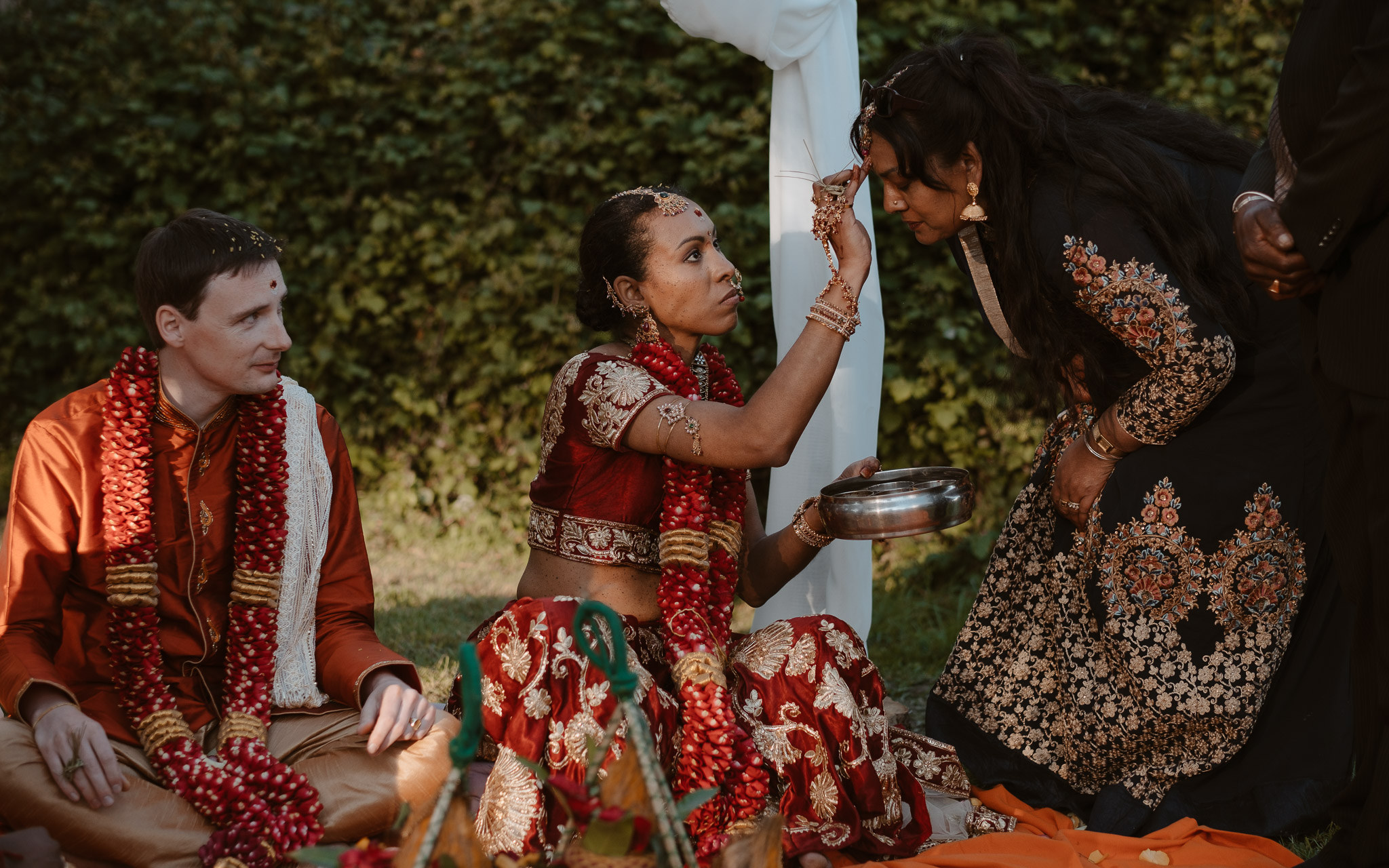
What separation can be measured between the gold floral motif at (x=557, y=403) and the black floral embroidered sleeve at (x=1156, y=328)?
56.2 inches

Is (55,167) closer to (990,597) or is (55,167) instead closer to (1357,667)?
(990,597)

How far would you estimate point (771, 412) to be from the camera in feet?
9.73

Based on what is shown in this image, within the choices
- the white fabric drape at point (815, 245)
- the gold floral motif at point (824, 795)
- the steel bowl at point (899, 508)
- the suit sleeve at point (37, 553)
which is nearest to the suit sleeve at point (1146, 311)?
the steel bowl at point (899, 508)

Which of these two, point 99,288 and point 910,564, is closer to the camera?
point 910,564

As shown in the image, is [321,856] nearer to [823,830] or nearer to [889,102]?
[823,830]

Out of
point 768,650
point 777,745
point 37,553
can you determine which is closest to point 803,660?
point 768,650

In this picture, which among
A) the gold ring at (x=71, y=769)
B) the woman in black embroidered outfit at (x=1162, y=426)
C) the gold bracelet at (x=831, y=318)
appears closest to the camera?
the gold ring at (x=71, y=769)

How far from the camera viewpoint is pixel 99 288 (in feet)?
25.6

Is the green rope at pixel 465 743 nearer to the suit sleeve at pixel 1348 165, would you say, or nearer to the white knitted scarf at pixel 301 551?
the white knitted scarf at pixel 301 551

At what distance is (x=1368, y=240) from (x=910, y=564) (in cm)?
413

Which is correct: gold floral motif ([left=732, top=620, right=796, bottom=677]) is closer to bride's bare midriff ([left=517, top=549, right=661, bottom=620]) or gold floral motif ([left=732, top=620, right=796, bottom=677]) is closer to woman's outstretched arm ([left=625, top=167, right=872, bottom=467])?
bride's bare midriff ([left=517, top=549, right=661, bottom=620])

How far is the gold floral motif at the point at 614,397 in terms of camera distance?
Result: 3.12m

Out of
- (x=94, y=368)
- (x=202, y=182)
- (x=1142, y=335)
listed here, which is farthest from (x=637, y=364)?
(x=94, y=368)

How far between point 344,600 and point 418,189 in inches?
186
